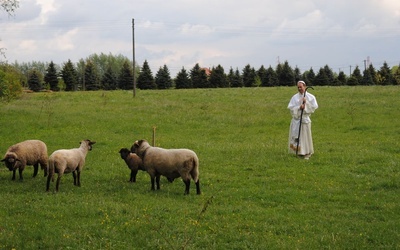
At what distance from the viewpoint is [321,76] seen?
Result: 3071 inches

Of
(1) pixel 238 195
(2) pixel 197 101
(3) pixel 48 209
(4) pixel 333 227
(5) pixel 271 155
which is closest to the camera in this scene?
(4) pixel 333 227

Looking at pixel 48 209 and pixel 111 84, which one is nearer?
pixel 48 209

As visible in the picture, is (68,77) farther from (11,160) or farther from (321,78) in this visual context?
(11,160)

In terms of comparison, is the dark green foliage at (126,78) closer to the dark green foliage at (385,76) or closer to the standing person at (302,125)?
the dark green foliage at (385,76)

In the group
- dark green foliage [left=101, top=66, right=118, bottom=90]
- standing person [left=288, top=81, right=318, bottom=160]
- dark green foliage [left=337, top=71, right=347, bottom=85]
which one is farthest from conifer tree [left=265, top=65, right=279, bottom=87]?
standing person [left=288, top=81, right=318, bottom=160]

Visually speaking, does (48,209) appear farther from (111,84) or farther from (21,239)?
(111,84)

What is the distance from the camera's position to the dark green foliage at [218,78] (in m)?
75.4

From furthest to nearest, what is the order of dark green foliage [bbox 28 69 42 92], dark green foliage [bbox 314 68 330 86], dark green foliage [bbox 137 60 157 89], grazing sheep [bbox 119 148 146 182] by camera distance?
dark green foliage [bbox 314 68 330 86], dark green foliage [bbox 28 69 42 92], dark green foliage [bbox 137 60 157 89], grazing sheep [bbox 119 148 146 182]

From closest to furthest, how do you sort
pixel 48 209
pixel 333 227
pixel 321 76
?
pixel 333 227
pixel 48 209
pixel 321 76

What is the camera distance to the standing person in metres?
16.5

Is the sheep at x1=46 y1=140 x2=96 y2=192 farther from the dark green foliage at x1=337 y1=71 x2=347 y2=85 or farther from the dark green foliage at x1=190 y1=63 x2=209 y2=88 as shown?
the dark green foliage at x1=337 y1=71 x2=347 y2=85

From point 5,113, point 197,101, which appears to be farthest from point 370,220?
point 197,101

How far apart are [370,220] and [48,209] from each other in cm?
673

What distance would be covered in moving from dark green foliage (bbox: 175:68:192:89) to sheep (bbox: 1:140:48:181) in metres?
62.8
